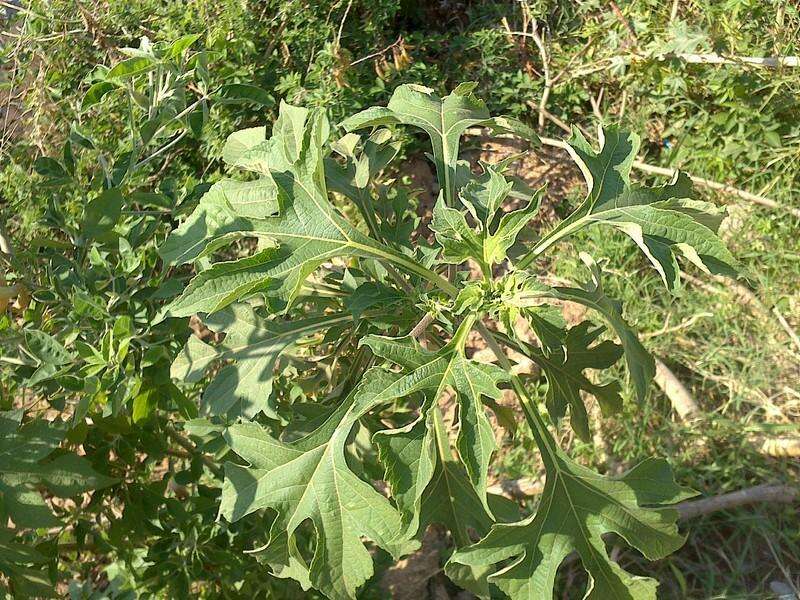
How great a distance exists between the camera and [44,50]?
3574 mm

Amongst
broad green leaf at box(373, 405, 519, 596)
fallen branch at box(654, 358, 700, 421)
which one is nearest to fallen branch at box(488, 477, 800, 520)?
fallen branch at box(654, 358, 700, 421)

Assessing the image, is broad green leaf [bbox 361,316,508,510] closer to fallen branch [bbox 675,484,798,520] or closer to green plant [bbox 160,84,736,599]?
green plant [bbox 160,84,736,599]

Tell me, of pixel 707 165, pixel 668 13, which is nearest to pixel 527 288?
pixel 707 165

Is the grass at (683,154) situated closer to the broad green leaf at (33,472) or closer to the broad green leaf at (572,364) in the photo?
the broad green leaf at (572,364)

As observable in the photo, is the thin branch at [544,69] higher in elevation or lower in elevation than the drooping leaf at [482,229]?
lower

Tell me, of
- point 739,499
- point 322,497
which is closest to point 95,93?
point 322,497

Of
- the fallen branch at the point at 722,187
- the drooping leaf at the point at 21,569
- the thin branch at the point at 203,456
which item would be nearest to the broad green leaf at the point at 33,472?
the drooping leaf at the point at 21,569

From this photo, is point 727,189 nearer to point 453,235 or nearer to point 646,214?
point 646,214

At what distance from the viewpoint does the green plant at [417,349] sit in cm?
136

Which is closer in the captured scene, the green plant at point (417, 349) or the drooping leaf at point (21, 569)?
the green plant at point (417, 349)

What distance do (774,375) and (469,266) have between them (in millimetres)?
1282

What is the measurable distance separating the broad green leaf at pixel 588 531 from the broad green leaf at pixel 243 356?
0.57m

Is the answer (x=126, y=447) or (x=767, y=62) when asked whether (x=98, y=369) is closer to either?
(x=126, y=447)

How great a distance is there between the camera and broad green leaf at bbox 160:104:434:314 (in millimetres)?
1386
